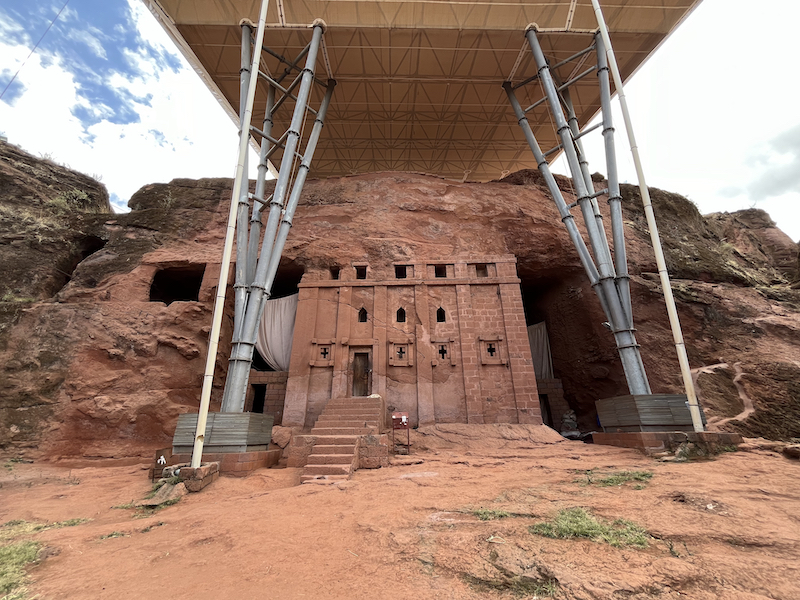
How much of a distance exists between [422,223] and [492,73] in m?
9.10

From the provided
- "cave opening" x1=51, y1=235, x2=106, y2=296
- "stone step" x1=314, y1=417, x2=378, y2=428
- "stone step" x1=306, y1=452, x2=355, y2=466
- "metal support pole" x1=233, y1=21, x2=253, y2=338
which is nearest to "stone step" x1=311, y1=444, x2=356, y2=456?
"stone step" x1=306, y1=452, x2=355, y2=466

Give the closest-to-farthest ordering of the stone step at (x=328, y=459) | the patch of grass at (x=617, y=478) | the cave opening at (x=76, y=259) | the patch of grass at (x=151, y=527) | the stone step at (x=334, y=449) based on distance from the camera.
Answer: the patch of grass at (x=151, y=527) → the patch of grass at (x=617, y=478) → the stone step at (x=328, y=459) → the stone step at (x=334, y=449) → the cave opening at (x=76, y=259)

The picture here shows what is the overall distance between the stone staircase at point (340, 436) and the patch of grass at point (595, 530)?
4817 mm

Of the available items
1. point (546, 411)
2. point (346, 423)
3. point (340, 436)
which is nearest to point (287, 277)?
point (346, 423)

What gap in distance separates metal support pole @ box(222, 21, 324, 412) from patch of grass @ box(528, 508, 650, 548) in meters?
9.02

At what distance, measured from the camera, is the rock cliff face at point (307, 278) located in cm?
1254

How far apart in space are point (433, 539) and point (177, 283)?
61.2ft

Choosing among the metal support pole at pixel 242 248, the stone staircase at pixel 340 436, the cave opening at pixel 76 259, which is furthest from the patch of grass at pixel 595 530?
the cave opening at pixel 76 259

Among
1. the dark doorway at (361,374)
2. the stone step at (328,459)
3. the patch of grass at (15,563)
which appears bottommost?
the patch of grass at (15,563)

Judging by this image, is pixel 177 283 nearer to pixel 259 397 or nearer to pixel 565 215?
pixel 259 397

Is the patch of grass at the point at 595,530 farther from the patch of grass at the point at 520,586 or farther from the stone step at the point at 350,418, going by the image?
the stone step at the point at 350,418

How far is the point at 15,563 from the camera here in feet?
13.6

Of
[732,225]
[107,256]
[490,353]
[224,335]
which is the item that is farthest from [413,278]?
[732,225]

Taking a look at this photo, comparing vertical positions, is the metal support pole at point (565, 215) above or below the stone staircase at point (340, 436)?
above
